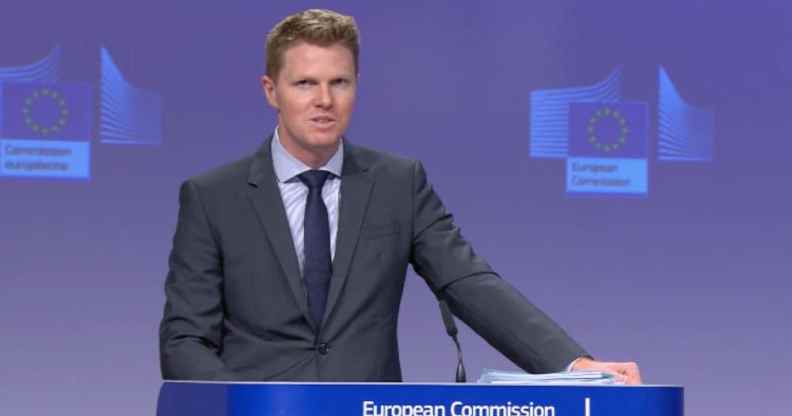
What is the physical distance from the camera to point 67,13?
4672mm

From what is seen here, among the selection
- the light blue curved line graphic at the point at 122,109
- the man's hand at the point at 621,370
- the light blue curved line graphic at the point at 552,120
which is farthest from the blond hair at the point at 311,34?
the light blue curved line graphic at the point at 552,120

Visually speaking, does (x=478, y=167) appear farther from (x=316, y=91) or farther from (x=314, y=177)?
(x=316, y=91)

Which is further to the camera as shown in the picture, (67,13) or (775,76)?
(775,76)

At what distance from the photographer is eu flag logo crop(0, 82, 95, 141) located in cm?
457

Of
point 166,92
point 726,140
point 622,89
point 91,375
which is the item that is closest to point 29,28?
point 166,92

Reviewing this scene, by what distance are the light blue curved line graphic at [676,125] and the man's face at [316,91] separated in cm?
217

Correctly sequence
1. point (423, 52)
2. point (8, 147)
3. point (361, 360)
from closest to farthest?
point (361, 360) → point (8, 147) → point (423, 52)

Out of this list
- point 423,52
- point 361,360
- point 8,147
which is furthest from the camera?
point 423,52

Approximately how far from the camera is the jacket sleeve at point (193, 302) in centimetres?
292

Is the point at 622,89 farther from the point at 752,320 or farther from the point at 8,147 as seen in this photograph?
the point at 8,147

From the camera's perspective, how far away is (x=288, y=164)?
10.3ft

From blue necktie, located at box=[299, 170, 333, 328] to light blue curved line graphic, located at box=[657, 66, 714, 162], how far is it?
214 centimetres

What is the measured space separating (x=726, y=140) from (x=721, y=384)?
857 millimetres

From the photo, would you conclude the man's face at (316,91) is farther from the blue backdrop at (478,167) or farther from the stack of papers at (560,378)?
the blue backdrop at (478,167)
